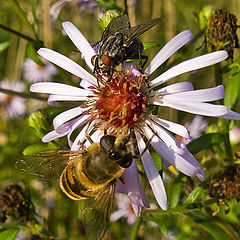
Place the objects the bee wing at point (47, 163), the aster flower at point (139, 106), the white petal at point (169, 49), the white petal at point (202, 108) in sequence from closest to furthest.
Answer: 1. the white petal at point (202, 108)
2. the aster flower at point (139, 106)
3. the white petal at point (169, 49)
4. the bee wing at point (47, 163)

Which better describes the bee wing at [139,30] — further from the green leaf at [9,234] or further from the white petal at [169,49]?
the green leaf at [9,234]

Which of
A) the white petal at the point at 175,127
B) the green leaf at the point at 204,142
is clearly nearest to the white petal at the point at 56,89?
the white petal at the point at 175,127

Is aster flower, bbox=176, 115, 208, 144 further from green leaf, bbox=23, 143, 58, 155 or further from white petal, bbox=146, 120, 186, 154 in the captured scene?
white petal, bbox=146, 120, 186, 154

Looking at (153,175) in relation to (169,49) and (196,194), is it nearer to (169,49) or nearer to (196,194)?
(196,194)

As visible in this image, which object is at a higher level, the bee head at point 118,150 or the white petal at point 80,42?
the white petal at point 80,42

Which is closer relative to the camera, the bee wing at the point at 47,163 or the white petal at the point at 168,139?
the white petal at the point at 168,139

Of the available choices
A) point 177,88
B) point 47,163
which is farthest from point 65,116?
point 177,88

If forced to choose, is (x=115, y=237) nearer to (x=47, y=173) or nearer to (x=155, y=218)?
(x=155, y=218)
